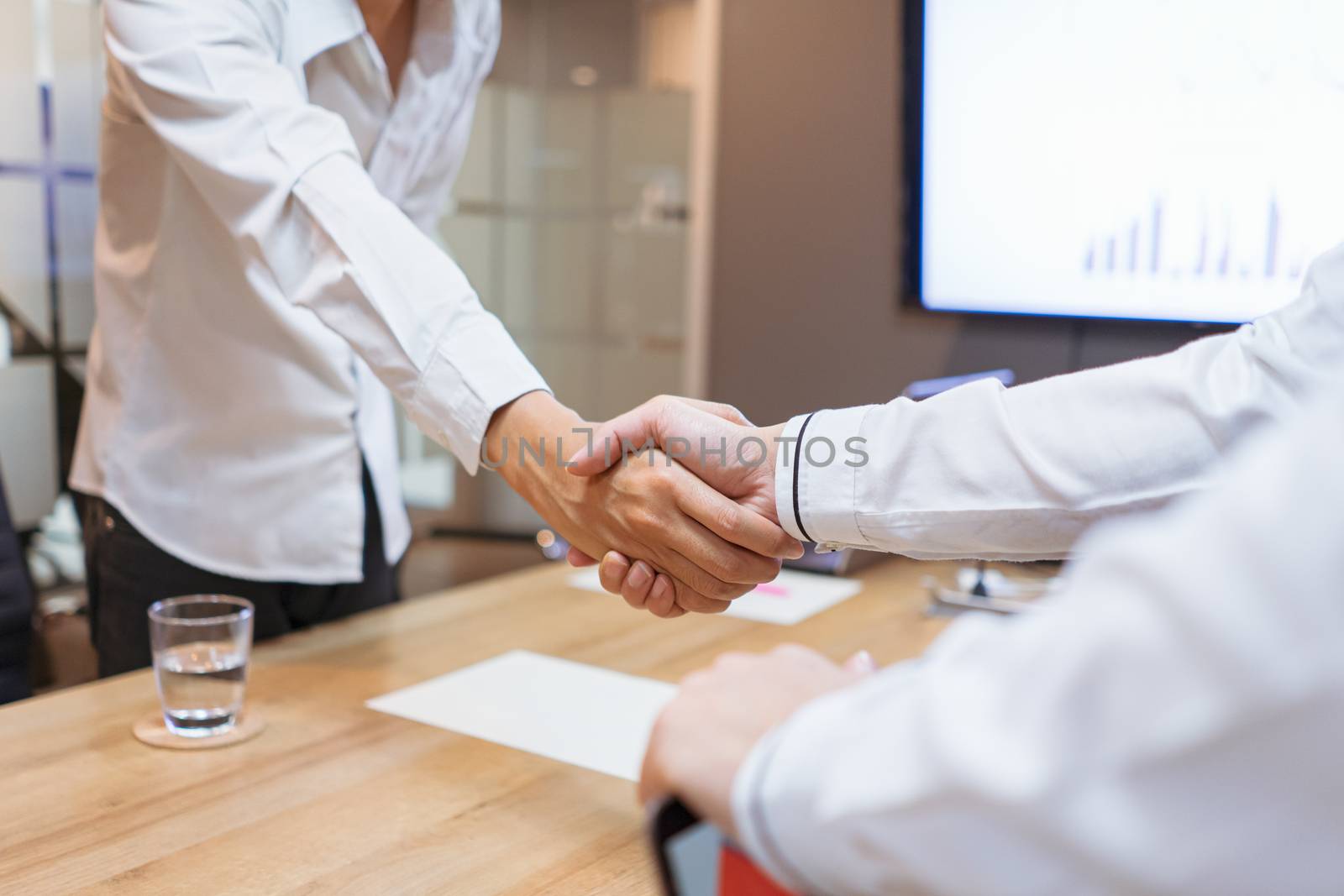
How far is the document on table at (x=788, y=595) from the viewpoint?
5.16ft

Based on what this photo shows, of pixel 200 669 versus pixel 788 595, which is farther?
pixel 788 595

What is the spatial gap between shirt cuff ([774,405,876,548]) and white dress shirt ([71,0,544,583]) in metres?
0.28

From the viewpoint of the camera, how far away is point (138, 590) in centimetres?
147

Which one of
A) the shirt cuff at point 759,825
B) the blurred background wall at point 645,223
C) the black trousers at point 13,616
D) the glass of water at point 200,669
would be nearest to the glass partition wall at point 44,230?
the blurred background wall at point 645,223

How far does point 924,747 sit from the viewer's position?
1.44ft

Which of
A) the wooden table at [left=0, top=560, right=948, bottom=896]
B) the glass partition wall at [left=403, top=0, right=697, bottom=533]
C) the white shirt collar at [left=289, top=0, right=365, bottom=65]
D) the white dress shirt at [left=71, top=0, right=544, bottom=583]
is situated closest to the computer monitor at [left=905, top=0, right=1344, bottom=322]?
the white dress shirt at [left=71, top=0, right=544, bottom=583]

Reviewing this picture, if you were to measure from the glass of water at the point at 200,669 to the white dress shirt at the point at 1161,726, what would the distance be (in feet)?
2.56

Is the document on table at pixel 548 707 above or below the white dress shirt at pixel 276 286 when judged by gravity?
below

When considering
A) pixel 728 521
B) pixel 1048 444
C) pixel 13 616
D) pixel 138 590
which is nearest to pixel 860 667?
pixel 1048 444

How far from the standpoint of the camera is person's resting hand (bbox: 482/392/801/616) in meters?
1.22

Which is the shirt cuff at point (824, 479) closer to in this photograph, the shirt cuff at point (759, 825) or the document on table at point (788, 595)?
the document on table at point (788, 595)

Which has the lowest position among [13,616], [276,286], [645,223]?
Result: [13,616]

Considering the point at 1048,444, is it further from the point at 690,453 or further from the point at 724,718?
the point at 724,718

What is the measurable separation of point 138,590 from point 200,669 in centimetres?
47
